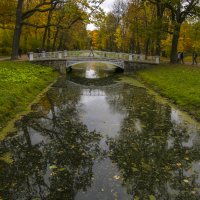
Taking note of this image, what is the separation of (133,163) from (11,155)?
4184 millimetres

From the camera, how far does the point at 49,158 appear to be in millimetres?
10328

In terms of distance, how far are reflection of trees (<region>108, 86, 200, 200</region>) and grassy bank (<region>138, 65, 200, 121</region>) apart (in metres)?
2.26

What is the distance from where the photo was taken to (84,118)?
51.9 ft

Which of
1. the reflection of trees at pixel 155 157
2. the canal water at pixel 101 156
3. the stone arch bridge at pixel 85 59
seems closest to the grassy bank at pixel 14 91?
the canal water at pixel 101 156

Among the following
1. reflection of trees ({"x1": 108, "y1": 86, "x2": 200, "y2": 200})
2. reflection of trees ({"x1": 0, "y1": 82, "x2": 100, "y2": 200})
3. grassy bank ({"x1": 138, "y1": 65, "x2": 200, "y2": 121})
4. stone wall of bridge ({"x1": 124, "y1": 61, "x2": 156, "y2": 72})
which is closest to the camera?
reflection of trees ({"x1": 0, "y1": 82, "x2": 100, "y2": 200})

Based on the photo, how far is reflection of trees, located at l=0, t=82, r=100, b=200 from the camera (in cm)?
826

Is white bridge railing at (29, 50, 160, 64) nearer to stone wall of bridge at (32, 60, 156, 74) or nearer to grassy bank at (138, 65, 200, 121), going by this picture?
stone wall of bridge at (32, 60, 156, 74)

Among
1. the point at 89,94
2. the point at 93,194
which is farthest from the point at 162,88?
the point at 93,194

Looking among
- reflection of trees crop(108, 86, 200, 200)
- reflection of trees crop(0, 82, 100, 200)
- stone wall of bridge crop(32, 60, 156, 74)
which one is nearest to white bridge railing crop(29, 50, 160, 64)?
stone wall of bridge crop(32, 60, 156, 74)

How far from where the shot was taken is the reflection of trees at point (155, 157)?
8.46m

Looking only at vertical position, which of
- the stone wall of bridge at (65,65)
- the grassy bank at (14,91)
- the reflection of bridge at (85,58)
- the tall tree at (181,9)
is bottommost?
the grassy bank at (14,91)

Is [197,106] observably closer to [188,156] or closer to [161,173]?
[188,156]

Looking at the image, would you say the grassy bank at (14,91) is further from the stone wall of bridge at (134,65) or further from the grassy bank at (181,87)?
the stone wall of bridge at (134,65)

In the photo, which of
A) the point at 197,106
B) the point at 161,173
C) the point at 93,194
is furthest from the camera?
the point at 197,106
